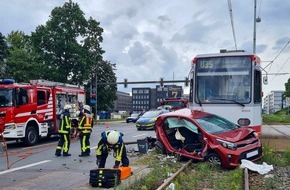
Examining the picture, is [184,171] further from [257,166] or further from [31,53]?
[31,53]

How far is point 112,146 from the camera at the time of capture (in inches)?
345

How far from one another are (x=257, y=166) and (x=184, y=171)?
184 centimetres

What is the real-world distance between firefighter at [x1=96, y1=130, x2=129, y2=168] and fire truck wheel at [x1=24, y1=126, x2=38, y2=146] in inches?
355

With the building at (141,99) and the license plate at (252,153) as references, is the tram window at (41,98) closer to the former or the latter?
the license plate at (252,153)

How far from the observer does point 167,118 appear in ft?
40.3

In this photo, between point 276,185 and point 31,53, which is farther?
point 31,53

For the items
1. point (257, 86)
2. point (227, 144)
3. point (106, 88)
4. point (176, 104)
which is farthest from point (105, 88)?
Result: point (227, 144)

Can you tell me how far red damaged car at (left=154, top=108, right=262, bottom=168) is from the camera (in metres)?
10.2

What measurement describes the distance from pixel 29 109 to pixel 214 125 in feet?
29.9

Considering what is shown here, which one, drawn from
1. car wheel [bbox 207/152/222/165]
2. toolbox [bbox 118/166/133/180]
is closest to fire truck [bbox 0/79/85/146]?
toolbox [bbox 118/166/133/180]

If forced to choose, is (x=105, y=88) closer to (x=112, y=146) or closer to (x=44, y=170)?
(x=44, y=170)

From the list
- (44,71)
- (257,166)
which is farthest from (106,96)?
(257,166)

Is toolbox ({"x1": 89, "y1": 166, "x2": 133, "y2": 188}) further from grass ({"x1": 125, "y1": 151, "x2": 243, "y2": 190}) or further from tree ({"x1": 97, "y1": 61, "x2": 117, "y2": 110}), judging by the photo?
tree ({"x1": 97, "y1": 61, "x2": 117, "y2": 110})

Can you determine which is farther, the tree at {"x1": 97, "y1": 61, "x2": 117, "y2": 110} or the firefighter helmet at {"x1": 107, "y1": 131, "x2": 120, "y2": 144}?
the tree at {"x1": 97, "y1": 61, "x2": 117, "y2": 110}
